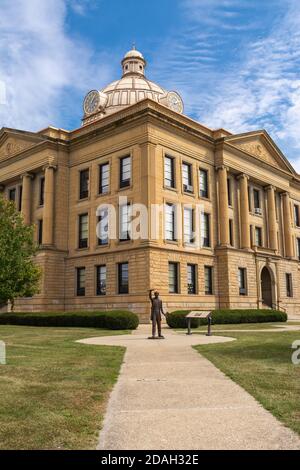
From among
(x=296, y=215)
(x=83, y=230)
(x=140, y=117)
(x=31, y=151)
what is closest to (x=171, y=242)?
(x=83, y=230)

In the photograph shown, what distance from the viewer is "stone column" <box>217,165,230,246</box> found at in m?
41.4

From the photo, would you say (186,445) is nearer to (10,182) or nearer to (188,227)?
(188,227)

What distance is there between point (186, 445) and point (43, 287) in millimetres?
36451

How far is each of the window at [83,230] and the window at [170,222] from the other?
26.0ft

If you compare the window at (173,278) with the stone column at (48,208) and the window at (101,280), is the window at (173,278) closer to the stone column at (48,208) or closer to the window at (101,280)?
the window at (101,280)

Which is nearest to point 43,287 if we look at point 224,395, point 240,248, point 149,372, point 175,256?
point 175,256

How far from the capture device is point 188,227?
39.4 m

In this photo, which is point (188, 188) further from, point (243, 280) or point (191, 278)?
point (243, 280)

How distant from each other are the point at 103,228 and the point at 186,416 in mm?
33803

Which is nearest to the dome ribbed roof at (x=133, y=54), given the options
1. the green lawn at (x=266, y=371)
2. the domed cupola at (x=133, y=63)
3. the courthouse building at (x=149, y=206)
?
the domed cupola at (x=133, y=63)

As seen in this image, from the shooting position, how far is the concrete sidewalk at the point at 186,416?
4.93 metres

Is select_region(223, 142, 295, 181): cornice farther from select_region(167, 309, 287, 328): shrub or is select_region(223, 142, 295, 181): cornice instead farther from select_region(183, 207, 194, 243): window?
select_region(167, 309, 287, 328): shrub

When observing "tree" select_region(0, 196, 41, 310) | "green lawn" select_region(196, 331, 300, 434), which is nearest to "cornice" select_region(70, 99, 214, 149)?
"tree" select_region(0, 196, 41, 310)

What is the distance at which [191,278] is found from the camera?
39.0 metres
